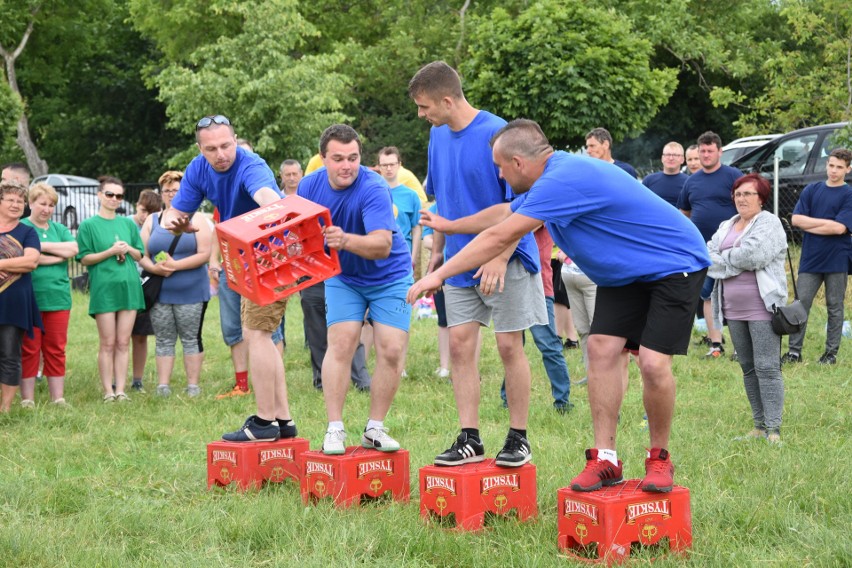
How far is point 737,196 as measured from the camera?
7285mm

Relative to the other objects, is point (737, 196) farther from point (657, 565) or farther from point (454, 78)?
point (657, 565)

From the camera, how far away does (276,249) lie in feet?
17.4

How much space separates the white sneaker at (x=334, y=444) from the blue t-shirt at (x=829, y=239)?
264 inches

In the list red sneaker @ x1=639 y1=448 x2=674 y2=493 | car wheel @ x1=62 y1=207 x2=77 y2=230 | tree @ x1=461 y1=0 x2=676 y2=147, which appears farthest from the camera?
car wheel @ x1=62 y1=207 x2=77 y2=230

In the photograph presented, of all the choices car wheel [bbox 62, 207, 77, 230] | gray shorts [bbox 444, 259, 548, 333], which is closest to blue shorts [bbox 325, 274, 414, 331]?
gray shorts [bbox 444, 259, 548, 333]

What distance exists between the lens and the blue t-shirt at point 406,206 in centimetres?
988

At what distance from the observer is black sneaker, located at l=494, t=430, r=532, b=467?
5.20 m

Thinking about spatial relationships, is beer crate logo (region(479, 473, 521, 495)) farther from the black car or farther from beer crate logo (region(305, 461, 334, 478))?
the black car

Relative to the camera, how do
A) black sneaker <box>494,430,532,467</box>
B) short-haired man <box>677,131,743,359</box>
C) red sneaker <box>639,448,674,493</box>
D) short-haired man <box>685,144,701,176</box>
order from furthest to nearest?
short-haired man <box>685,144,701,176</box>
short-haired man <box>677,131,743,359</box>
black sneaker <box>494,430,532,467</box>
red sneaker <box>639,448,674,493</box>

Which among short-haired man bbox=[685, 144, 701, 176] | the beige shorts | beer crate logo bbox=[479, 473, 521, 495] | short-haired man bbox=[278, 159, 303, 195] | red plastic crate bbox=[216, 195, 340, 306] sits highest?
short-haired man bbox=[685, 144, 701, 176]

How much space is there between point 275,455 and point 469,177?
2127 mm

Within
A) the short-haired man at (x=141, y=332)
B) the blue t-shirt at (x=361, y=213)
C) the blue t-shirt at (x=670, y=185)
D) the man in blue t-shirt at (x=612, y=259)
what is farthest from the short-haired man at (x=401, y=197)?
the man in blue t-shirt at (x=612, y=259)

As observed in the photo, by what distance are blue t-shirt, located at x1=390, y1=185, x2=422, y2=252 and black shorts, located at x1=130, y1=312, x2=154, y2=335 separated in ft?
9.26

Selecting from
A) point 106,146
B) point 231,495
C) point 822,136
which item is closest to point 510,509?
point 231,495
